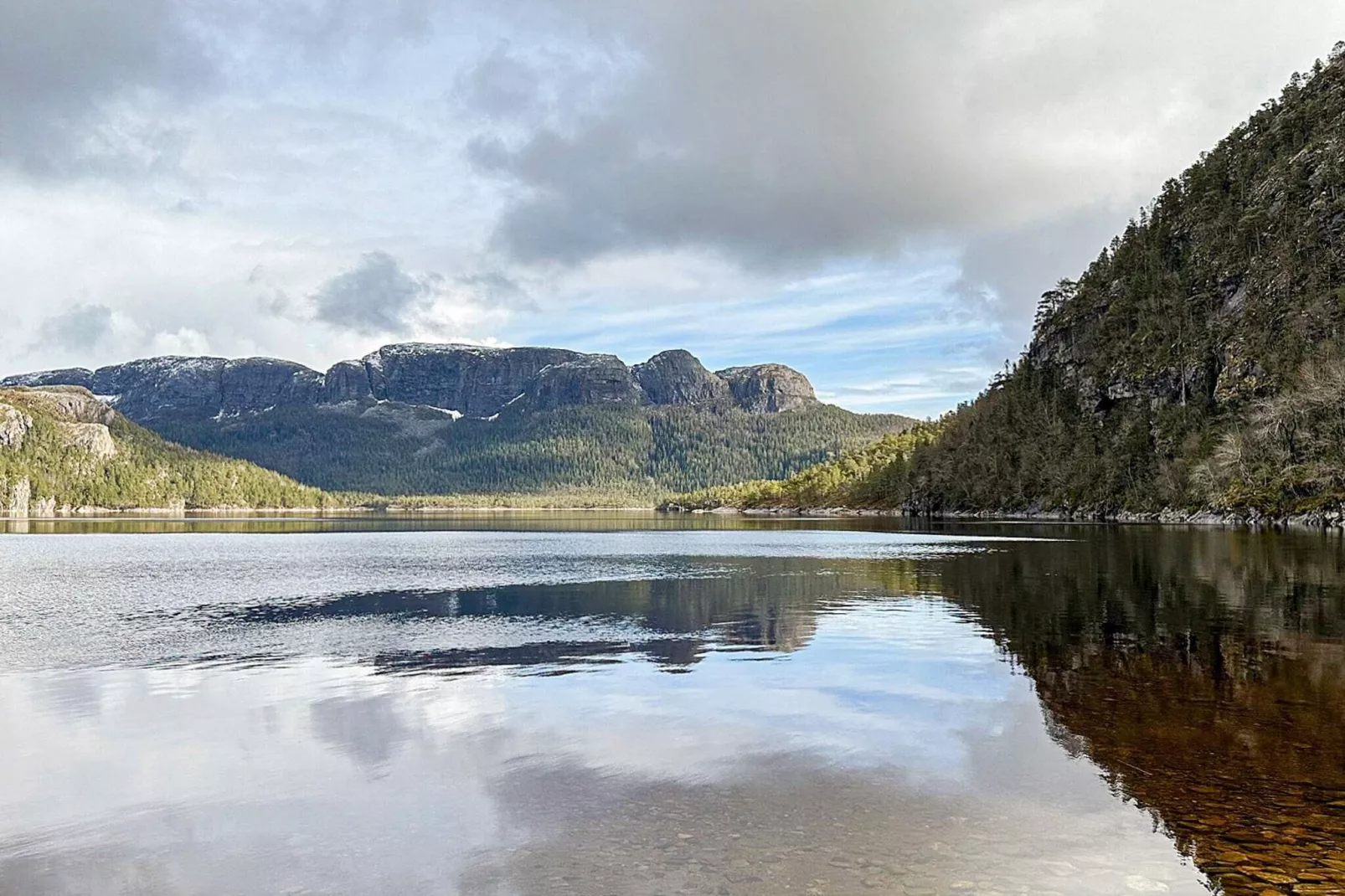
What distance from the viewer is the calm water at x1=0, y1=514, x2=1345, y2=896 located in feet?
37.1

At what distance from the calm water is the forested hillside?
8595 centimetres

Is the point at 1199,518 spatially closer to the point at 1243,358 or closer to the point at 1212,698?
the point at 1243,358

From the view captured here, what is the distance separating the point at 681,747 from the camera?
56.0 feet

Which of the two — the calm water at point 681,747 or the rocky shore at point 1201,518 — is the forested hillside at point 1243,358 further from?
the calm water at point 681,747

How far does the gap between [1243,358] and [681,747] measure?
156946 millimetres

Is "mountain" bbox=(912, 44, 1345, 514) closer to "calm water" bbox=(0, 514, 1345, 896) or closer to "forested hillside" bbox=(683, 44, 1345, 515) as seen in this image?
"forested hillside" bbox=(683, 44, 1345, 515)

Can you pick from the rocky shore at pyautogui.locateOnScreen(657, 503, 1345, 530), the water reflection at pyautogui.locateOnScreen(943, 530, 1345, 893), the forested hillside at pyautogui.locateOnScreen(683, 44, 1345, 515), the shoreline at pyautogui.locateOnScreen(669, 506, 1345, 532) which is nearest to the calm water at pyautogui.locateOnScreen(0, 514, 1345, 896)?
the water reflection at pyautogui.locateOnScreen(943, 530, 1345, 893)

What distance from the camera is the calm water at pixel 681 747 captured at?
11.3m

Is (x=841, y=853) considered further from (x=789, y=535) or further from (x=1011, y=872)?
(x=789, y=535)

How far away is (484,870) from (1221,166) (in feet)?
755

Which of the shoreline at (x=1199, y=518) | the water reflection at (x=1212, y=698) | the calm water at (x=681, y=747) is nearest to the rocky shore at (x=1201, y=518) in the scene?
the shoreline at (x=1199, y=518)

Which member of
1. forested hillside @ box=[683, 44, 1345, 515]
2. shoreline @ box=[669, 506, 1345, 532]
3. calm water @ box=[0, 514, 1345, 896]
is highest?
forested hillside @ box=[683, 44, 1345, 515]

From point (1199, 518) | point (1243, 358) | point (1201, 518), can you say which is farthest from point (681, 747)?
point (1243, 358)

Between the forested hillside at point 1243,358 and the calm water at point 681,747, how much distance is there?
85947 mm
